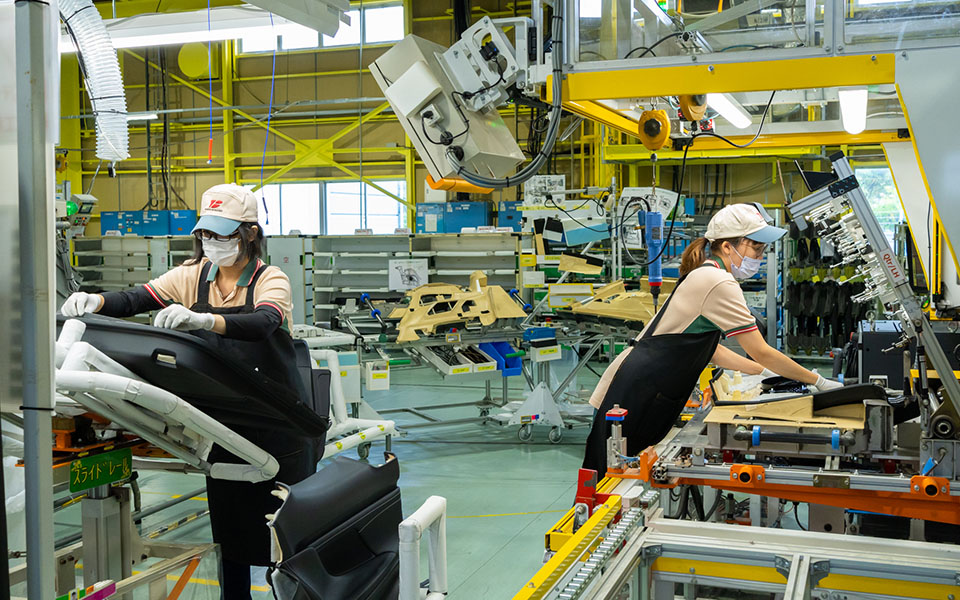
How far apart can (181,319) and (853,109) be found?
288 centimetres

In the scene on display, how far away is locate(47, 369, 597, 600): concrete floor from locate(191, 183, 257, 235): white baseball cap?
1.13 meters

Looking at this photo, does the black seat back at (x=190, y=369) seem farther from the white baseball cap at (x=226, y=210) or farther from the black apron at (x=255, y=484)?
the white baseball cap at (x=226, y=210)

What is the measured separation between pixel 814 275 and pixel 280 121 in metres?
10.2

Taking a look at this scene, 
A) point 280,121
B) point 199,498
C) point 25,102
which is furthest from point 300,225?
point 25,102

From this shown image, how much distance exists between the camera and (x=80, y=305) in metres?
2.83

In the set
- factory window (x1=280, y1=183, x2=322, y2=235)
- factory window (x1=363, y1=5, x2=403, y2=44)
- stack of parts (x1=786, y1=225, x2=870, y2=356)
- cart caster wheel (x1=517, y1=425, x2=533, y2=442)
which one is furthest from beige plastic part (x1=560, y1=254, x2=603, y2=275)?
factory window (x1=280, y1=183, x2=322, y2=235)

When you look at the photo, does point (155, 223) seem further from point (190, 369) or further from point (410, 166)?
point (190, 369)

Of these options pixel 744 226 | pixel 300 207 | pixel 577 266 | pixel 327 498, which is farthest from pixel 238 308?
pixel 300 207

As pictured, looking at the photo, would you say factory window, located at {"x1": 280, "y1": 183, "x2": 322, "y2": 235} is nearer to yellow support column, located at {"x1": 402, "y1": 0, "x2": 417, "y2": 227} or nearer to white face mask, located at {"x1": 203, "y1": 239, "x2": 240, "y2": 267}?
yellow support column, located at {"x1": 402, "y1": 0, "x2": 417, "y2": 227}

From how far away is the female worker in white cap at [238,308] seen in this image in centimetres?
297

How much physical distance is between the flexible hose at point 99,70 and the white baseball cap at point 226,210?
2.39 m

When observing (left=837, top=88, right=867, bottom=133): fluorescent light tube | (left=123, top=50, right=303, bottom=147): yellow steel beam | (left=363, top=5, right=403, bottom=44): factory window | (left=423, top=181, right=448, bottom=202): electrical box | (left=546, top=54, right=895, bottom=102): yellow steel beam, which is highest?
(left=363, top=5, right=403, bottom=44): factory window

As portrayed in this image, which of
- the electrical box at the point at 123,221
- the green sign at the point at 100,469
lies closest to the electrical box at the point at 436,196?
the electrical box at the point at 123,221

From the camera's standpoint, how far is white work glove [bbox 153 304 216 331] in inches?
101
